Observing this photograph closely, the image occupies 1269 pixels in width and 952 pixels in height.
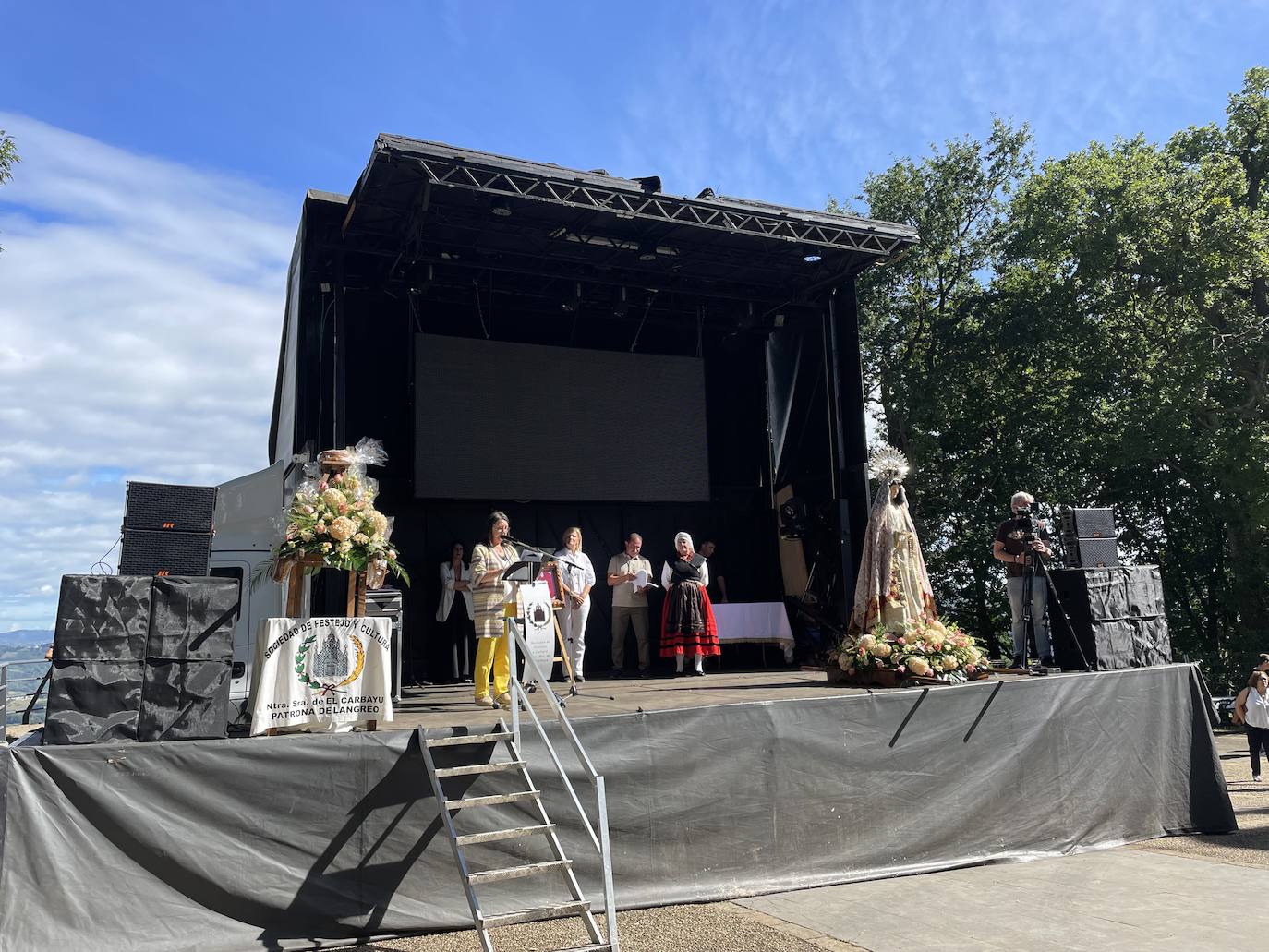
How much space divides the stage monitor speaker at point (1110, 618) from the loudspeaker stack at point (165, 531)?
590cm

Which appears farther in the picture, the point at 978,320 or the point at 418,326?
the point at 978,320

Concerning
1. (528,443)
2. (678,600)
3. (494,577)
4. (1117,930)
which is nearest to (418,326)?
(528,443)

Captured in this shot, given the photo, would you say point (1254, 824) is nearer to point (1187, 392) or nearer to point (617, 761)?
point (617, 761)

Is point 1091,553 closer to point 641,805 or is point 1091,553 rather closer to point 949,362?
point 641,805

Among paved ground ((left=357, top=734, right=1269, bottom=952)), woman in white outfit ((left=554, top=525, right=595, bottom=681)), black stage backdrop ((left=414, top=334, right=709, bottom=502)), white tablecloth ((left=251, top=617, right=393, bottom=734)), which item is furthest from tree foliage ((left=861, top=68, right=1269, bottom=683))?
white tablecloth ((left=251, top=617, right=393, bottom=734))

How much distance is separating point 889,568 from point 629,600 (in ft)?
10.5

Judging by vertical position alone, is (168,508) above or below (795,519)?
below

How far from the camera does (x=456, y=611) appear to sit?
10391mm

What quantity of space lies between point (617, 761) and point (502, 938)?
1.10 metres

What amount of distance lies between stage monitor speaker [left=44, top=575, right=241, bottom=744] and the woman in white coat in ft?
16.9

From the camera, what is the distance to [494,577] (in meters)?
6.38

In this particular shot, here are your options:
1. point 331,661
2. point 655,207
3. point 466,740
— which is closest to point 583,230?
point 655,207

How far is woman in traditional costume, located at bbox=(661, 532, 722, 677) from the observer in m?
9.27

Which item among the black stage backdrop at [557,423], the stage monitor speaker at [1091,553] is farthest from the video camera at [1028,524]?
the black stage backdrop at [557,423]
